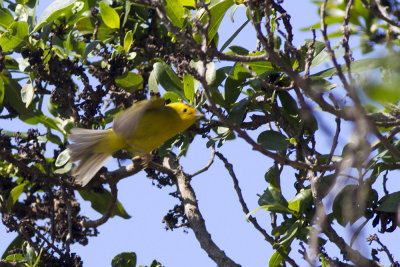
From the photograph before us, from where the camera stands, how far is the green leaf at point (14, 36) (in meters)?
3.81

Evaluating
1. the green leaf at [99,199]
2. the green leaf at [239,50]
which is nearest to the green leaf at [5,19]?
the green leaf at [99,199]

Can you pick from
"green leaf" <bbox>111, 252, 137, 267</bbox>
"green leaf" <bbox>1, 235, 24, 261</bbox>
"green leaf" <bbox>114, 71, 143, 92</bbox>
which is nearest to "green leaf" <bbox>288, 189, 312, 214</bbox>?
"green leaf" <bbox>111, 252, 137, 267</bbox>

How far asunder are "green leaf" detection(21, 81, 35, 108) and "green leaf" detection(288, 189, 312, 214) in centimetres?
193

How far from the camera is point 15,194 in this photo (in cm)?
423

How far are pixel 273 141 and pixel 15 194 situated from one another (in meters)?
2.11

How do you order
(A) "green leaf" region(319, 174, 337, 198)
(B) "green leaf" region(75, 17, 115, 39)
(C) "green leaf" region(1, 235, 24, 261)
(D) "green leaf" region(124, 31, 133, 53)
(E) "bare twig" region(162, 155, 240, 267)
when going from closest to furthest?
(A) "green leaf" region(319, 174, 337, 198) < (E) "bare twig" region(162, 155, 240, 267) < (D) "green leaf" region(124, 31, 133, 53) < (B) "green leaf" region(75, 17, 115, 39) < (C) "green leaf" region(1, 235, 24, 261)

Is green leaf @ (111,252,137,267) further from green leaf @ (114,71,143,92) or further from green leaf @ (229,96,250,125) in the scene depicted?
green leaf @ (229,96,250,125)

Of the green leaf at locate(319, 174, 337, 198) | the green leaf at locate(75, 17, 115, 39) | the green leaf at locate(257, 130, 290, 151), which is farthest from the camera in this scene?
the green leaf at locate(75, 17, 115, 39)

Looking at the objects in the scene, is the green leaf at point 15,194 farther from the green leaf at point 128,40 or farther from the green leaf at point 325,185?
the green leaf at point 325,185

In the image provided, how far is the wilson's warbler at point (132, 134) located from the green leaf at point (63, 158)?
0.12 ft

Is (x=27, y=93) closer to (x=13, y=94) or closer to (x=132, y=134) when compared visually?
(x=13, y=94)

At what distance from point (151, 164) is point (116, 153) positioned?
2.27 ft

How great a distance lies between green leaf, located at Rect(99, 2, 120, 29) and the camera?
378cm

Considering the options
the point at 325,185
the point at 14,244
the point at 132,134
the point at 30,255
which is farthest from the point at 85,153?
the point at 325,185
